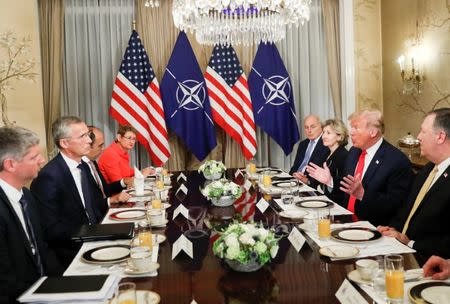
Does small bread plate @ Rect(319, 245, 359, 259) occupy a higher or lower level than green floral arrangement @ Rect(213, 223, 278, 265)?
lower

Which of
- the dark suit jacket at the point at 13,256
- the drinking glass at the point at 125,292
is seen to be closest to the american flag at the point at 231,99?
the dark suit jacket at the point at 13,256

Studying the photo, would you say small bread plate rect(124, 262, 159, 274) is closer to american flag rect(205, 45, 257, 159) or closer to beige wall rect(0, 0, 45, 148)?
beige wall rect(0, 0, 45, 148)

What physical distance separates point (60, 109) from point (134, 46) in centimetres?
126

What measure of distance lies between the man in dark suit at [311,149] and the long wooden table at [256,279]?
2.65 metres

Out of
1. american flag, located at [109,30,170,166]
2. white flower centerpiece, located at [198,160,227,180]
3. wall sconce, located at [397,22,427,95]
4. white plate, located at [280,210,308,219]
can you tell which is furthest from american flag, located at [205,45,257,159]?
white plate, located at [280,210,308,219]

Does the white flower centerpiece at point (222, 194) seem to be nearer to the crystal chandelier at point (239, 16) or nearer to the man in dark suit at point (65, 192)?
the man in dark suit at point (65, 192)

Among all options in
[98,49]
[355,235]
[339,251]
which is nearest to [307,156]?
[355,235]

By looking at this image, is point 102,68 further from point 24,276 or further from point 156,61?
point 24,276

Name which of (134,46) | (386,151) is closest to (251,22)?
(386,151)

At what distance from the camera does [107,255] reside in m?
2.15

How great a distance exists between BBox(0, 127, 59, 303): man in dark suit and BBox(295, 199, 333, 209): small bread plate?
62.8 inches

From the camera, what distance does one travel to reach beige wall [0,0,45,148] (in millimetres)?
5008

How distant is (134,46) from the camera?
5926 mm

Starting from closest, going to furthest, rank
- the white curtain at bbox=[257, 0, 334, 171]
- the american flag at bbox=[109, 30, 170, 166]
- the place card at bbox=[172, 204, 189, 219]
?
the place card at bbox=[172, 204, 189, 219], the american flag at bbox=[109, 30, 170, 166], the white curtain at bbox=[257, 0, 334, 171]
